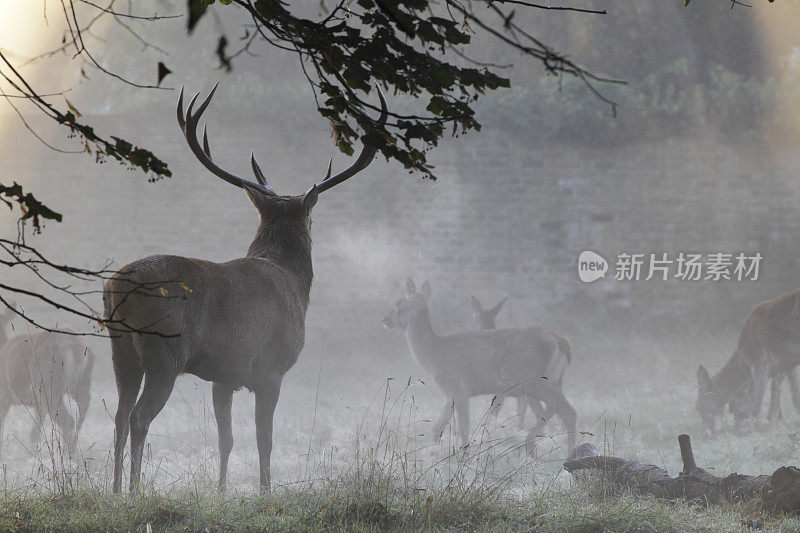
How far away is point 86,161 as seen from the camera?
12.8 metres

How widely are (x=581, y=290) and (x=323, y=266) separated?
14.0ft

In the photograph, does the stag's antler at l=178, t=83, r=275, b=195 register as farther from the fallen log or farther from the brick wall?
the brick wall

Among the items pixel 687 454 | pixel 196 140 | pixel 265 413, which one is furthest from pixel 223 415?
pixel 687 454

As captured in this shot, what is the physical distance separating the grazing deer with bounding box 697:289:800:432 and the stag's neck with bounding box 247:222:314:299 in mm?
5227

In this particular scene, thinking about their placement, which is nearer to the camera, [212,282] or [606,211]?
[212,282]

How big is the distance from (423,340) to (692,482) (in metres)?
4.54

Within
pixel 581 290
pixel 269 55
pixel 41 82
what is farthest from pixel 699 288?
pixel 41 82

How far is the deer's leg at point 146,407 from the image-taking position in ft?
11.7

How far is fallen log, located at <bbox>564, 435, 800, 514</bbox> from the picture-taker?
377cm

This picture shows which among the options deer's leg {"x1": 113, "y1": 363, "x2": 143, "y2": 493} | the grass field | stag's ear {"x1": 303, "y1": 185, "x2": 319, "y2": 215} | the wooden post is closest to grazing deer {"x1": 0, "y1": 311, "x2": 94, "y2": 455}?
the grass field

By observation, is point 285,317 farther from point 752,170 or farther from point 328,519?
point 752,170

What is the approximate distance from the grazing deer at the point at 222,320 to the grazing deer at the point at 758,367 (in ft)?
17.6

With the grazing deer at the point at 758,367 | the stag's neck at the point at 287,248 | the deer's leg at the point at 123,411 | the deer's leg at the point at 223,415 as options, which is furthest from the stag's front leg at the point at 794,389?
the deer's leg at the point at 123,411

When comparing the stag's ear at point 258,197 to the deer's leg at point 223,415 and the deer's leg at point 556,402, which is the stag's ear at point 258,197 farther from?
the deer's leg at point 556,402
